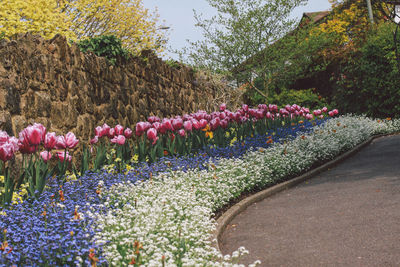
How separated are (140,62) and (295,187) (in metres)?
5.18

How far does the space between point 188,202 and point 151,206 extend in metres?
0.45

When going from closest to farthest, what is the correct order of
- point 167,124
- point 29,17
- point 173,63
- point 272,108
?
1. point 167,124
2. point 29,17
3. point 272,108
4. point 173,63

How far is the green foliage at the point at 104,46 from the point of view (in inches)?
364

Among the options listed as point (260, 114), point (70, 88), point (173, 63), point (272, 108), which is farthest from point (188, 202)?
point (173, 63)

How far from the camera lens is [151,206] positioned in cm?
504

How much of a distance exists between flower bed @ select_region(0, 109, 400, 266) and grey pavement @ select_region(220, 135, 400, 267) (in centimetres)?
52

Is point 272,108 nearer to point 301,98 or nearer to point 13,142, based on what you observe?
point 13,142

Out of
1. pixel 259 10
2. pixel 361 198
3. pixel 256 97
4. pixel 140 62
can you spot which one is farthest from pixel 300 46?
pixel 361 198

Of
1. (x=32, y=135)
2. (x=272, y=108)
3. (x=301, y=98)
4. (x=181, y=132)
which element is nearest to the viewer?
(x=32, y=135)

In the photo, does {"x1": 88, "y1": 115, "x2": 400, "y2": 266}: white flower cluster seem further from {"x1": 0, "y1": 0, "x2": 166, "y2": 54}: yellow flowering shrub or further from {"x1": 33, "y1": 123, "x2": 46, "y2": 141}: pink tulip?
{"x1": 0, "y1": 0, "x2": 166, "y2": 54}: yellow flowering shrub

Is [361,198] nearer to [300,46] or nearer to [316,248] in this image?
[316,248]

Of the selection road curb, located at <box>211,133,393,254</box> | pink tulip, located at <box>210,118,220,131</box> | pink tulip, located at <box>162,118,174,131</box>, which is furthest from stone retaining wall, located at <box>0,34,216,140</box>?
road curb, located at <box>211,133,393,254</box>

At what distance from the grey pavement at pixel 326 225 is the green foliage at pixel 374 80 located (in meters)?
11.0

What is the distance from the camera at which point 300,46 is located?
19297 millimetres
